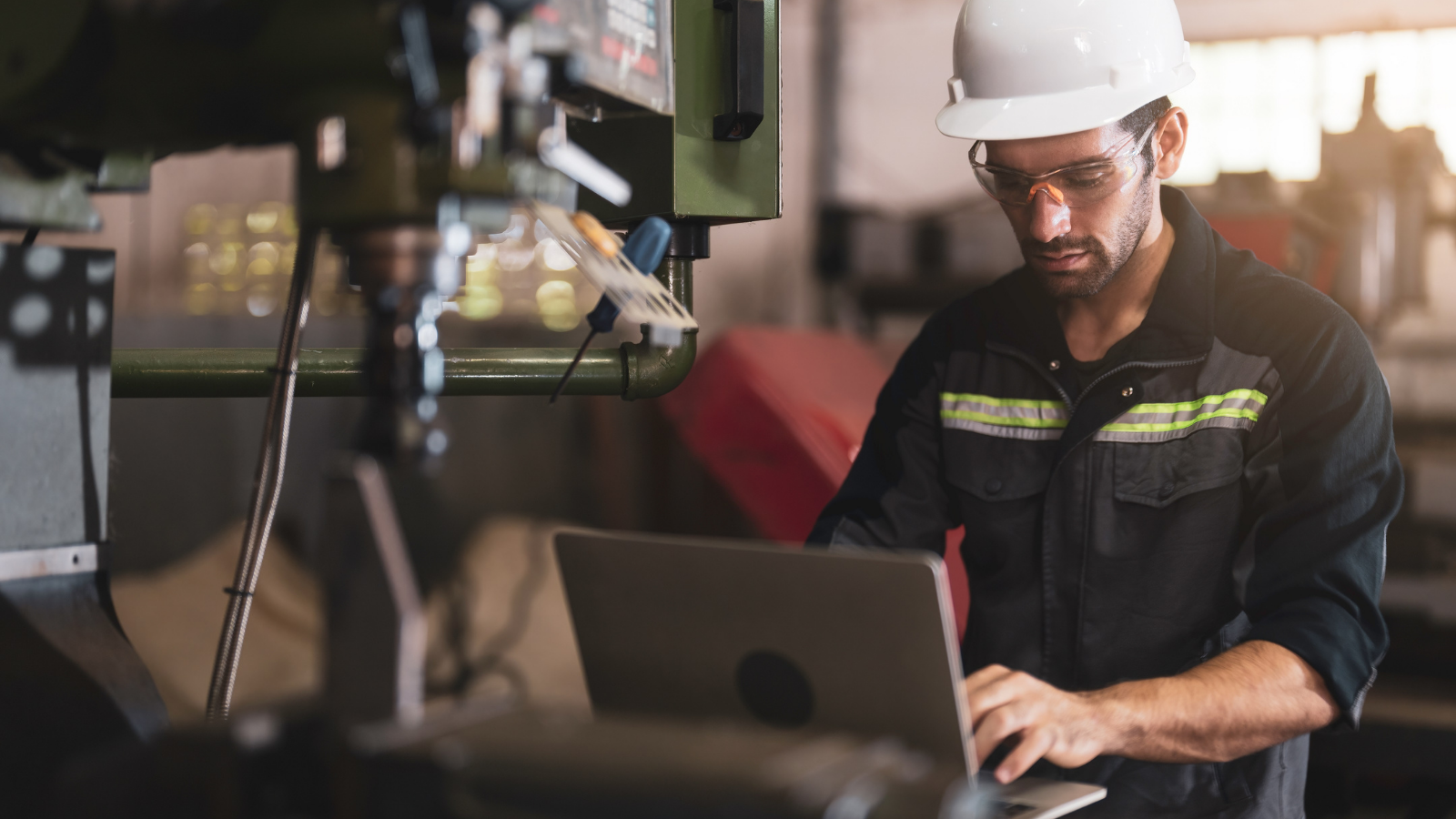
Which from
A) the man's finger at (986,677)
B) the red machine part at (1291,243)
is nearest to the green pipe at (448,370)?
the man's finger at (986,677)

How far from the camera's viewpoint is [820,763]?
1.63 ft

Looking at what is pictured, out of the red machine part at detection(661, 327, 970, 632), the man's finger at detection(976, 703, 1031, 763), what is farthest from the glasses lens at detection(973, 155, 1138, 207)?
the red machine part at detection(661, 327, 970, 632)

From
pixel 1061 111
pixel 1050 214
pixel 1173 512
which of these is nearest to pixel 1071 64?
pixel 1061 111

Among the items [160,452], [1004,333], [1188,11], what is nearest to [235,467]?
[160,452]

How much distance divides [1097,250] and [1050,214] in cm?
7

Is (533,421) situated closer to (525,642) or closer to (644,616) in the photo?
(525,642)

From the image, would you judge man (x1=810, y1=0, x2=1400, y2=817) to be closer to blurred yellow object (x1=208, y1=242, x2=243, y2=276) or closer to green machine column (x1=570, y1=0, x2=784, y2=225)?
green machine column (x1=570, y1=0, x2=784, y2=225)

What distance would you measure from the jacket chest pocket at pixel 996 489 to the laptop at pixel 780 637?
0.44 m

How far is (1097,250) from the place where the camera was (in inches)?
47.8

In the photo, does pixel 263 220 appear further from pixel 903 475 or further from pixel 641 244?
pixel 641 244

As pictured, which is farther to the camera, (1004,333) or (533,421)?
(533,421)

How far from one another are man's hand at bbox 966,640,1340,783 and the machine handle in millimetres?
488

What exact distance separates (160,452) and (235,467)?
0.19m

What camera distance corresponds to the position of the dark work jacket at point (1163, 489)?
1.01m
